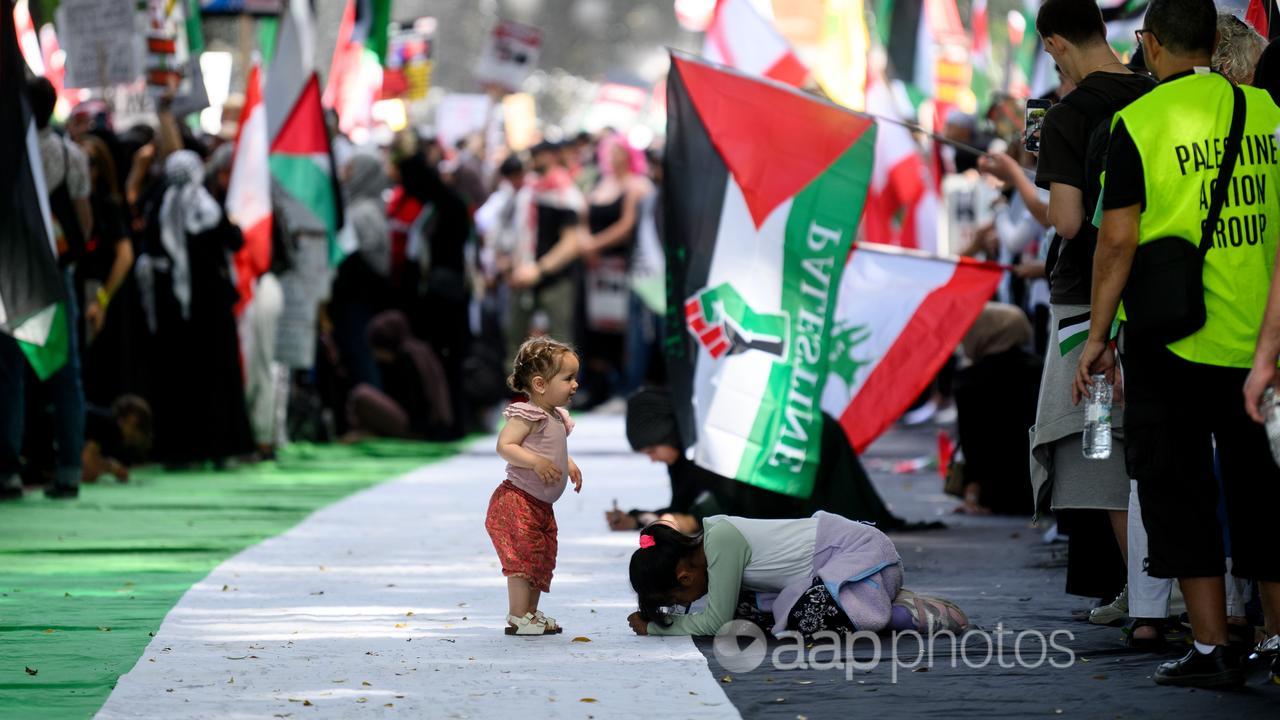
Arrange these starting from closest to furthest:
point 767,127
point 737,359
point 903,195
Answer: point 737,359 < point 767,127 < point 903,195

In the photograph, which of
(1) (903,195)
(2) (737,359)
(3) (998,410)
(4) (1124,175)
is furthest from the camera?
(1) (903,195)

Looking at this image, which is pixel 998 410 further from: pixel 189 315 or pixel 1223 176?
pixel 189 315

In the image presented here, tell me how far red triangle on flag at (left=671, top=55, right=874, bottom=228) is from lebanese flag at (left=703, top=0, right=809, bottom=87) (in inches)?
116

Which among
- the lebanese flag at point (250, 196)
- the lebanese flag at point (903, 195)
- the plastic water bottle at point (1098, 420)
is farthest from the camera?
the lebanese flag at point (903, 195)

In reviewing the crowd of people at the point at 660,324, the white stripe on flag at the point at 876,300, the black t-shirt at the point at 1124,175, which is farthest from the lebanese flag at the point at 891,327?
the black t-shirt at the point at 1124,175

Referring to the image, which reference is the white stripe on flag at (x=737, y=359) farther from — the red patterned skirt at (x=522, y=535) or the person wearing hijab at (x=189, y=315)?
the person wearing hijab at (x=189, y=315)

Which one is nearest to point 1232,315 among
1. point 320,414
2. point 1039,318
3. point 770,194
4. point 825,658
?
point 825,658

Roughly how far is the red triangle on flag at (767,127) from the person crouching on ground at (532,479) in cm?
303

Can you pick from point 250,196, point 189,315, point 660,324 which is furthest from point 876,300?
point 660,324

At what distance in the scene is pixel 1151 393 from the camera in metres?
5.70

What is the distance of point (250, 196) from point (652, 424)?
21.6ft

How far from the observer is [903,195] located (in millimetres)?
16344

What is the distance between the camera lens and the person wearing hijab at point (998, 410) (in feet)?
36.6

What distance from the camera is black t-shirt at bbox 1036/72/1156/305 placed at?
637cm
